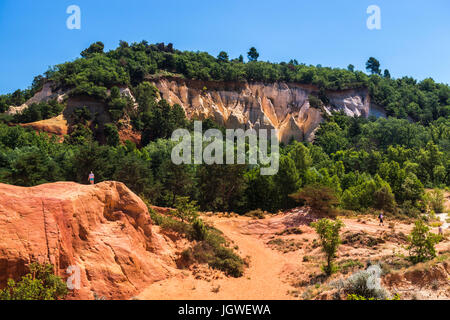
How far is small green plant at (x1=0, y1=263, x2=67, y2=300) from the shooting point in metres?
9.25

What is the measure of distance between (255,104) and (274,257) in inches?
1846

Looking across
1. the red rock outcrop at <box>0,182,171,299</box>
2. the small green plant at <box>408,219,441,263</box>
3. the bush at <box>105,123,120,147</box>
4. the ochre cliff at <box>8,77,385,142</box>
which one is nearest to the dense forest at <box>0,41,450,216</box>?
the bush at <box>105,123,120,147</box>

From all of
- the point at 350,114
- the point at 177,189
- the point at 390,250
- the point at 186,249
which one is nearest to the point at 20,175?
the point at 177,189

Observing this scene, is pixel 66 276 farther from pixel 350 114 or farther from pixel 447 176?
pixel 350 114

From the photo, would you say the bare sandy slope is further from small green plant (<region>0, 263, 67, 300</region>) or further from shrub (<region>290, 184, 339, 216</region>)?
small green plant (<region>0, 263, 67, 300</region>)

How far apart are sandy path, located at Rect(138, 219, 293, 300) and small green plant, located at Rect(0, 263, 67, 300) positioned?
3381 millimetres

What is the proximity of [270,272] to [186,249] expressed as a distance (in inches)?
196

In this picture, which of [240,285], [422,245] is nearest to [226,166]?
[240,285]

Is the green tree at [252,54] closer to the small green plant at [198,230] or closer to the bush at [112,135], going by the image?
the bush at [112,135]

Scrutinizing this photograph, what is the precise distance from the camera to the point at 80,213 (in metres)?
12.6

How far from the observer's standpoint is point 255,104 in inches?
2562

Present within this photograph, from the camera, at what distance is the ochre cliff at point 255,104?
2432 inches

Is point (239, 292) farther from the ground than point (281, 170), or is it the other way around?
point (281, 170)

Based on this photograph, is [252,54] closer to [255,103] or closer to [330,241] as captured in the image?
[255,103]
